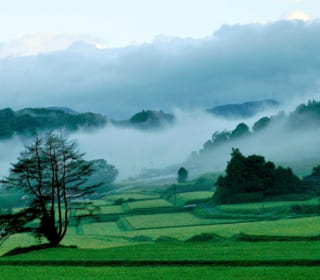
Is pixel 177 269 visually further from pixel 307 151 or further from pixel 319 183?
pixel 307 151

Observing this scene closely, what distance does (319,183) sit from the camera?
88000 mm

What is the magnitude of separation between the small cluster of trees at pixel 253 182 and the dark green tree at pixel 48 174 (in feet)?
170

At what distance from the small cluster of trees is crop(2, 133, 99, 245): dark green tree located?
2039 inches

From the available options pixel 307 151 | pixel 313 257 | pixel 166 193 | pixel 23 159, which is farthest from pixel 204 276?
pixel 307 151

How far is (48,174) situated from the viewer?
35.4 m

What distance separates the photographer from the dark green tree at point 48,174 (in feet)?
111

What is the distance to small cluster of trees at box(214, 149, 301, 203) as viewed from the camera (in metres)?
83.4

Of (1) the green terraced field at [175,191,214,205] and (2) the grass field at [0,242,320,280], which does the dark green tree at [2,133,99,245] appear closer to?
(2) the grass field at [0,242,320,280]

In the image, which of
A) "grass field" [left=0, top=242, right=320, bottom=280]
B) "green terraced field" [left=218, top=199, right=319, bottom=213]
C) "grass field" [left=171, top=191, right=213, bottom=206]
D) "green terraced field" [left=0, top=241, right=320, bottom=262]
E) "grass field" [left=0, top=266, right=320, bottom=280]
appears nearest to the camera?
"grass field" [left=0, top=266, right=320, bottom=280]

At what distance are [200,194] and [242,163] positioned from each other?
1531 centimetres

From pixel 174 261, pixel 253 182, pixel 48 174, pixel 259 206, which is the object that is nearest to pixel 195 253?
pixel 174 261

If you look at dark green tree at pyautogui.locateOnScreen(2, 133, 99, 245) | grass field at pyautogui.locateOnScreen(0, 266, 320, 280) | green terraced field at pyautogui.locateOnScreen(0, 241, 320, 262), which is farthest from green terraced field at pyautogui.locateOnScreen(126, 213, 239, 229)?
grass field at pyautogui.locateOnScreen(0, 266, 320, 280)

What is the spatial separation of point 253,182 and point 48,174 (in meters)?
55.0

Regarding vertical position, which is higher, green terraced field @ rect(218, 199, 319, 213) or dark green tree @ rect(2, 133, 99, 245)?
dark green tree @ rect(2, 133, 99, 245)
